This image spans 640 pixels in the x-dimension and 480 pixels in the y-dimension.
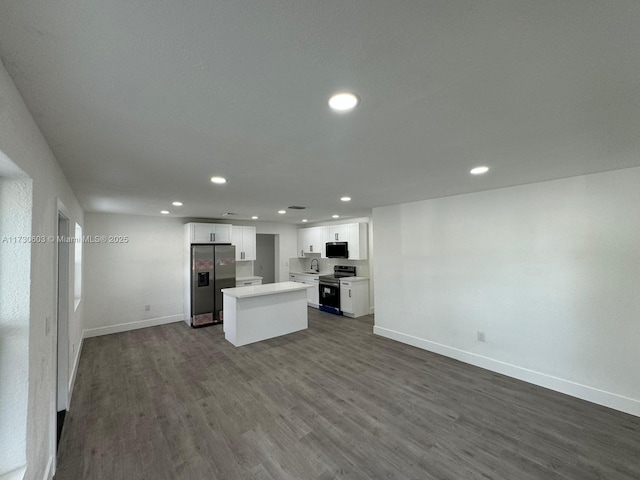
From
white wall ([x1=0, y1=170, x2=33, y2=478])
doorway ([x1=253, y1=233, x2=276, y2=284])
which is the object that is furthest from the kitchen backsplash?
white wall ([x1=0, y1=170, x2=33, y2=478])

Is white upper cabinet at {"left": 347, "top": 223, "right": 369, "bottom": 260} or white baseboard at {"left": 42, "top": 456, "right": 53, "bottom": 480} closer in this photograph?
white baseboard at {"left": 42, "top": 456, "right": 53, "bottom": 480}

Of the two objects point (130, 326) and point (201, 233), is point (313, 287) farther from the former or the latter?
point (130, 326)

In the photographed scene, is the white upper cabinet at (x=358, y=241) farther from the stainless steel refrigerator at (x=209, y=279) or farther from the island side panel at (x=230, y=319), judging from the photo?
the island side panel at (x=230, y=319)

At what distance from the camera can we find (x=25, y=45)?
34.3 inches

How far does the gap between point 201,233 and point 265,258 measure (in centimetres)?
329

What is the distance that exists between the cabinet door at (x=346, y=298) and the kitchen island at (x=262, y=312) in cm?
128

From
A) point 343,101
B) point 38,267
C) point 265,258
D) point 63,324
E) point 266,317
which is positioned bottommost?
point 266,317

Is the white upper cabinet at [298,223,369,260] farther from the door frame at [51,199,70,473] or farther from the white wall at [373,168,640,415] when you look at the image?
the door frame at [51,199,70,473]

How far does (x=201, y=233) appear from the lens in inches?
220

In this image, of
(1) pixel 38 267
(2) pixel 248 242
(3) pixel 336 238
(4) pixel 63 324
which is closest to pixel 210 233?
(2) pixel 248 242

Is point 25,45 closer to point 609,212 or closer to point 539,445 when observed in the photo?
point 539,445

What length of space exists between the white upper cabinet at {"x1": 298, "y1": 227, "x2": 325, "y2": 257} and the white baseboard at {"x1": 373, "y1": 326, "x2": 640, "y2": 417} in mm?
3465

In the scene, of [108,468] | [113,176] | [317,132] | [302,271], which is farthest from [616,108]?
[302,271]

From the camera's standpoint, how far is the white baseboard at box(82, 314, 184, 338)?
4.80 meters
